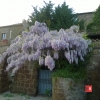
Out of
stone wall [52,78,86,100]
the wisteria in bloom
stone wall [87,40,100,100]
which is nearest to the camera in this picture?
stone wall [52,78,86,100]

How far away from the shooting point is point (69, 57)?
7164 mm

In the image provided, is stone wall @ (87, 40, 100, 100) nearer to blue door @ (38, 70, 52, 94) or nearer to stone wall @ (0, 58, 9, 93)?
blue door @ (38, 70, 52, 94)

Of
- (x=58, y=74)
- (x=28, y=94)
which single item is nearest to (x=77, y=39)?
(x=58, y=74)

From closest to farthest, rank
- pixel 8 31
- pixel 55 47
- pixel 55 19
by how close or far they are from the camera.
Result: 1. pixel 55 47
2. pixel 55 19
3. pixel 8 31

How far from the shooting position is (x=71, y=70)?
7359 mm

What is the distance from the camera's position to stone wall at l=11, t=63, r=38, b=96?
9008 mm

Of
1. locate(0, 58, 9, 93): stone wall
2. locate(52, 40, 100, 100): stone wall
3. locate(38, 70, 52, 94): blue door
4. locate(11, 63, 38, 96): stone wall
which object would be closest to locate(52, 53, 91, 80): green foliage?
locate(52, 40, 100, 100): stone wall

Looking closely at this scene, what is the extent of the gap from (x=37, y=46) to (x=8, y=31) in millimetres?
21242

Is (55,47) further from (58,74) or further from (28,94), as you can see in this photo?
(28,94)

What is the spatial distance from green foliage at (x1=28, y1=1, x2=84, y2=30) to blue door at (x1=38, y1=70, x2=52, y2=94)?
678cm

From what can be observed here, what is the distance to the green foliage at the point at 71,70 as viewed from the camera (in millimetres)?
6881

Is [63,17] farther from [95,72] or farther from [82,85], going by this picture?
[82,85]

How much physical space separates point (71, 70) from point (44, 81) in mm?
2109

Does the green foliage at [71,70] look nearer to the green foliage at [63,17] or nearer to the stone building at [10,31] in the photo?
→ the green foliage at [63,17]
